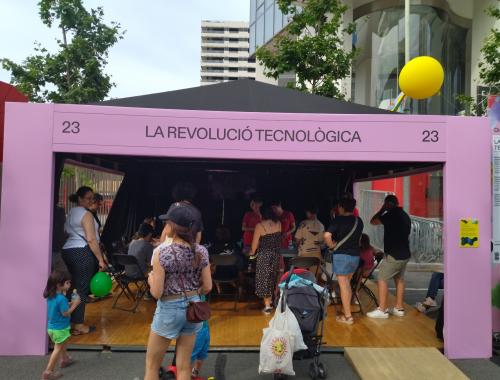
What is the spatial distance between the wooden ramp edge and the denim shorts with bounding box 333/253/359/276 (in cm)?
108

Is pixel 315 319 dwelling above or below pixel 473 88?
below

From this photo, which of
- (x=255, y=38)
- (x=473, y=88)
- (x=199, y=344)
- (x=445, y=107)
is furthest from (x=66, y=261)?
(x=255, y=38)

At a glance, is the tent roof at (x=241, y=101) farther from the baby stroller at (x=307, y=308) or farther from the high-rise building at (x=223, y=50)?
the high-rise building at (x=223, y=50)

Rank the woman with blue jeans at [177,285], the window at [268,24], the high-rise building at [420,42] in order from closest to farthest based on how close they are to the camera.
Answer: the woman with blue jeans at [177,285] → the high-rise building at [420,42] → the window at [268,24]

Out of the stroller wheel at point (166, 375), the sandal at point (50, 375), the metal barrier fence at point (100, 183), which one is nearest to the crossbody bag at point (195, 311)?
the stroller wheel at point (166, 375)

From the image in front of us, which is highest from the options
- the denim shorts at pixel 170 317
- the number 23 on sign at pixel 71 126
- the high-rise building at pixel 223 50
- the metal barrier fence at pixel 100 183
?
the high-rise building at pixel 223 50

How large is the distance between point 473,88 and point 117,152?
38.4 feet

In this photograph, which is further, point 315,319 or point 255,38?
point 255,38

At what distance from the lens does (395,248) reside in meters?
5.92

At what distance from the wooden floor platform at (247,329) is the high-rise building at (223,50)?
4594 inches

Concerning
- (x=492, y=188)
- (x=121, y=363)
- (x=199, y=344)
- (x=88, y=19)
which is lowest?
(x=121, y=363)

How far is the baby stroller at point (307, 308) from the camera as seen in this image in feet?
12.9

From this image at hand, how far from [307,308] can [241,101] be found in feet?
8.45

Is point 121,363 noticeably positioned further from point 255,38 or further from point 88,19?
point 255,38
